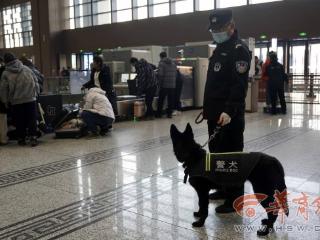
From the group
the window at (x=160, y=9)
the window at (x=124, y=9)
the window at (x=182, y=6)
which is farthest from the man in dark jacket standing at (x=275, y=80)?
the window at (x=160, y=9)

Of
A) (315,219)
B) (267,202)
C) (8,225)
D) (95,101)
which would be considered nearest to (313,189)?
(315,219)

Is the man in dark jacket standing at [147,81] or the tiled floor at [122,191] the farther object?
the man in dark jacket standing at [147,81]

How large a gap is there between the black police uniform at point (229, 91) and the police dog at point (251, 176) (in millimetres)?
403

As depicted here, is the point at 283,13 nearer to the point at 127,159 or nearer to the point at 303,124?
the point at 303,124

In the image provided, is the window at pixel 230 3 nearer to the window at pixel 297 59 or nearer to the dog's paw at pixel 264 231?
the window at pixel 297 59

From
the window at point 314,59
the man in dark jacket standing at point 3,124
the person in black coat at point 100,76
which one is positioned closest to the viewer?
the man in dark jacket standing at point 3,124

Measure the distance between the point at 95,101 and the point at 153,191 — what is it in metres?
3.22

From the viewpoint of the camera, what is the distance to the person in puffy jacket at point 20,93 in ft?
18.9

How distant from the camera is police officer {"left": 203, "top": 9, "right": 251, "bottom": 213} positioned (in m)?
2.83

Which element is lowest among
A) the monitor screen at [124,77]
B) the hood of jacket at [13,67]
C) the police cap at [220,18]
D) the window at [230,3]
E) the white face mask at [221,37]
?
the monitor screen at [124,77]

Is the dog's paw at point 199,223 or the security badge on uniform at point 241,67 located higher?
the security badge on uniform at point 241,67

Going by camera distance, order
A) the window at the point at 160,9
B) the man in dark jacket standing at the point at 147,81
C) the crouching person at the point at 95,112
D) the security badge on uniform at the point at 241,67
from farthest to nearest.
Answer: the window at the point at 160,9, the man in dark jacket standing at the point at 147,81, the crouching person at the point at 95,112, the security badge on uniform at the point at 241,67

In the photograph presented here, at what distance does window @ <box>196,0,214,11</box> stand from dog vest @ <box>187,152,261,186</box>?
16.5 m

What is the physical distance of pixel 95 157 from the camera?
198 inches
